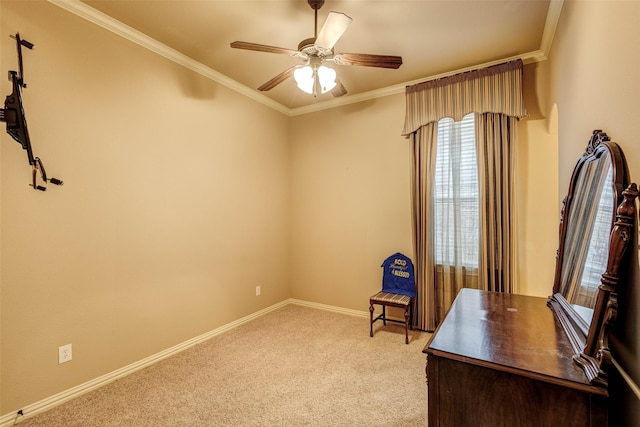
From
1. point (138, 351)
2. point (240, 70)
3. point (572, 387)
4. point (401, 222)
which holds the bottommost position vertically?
point (138, 351)

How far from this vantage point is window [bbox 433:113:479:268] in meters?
3.06

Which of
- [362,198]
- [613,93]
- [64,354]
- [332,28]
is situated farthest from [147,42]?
[613,93]

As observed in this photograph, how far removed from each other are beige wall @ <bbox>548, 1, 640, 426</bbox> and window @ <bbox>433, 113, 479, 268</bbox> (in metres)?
1.11

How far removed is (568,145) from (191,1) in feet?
9.21

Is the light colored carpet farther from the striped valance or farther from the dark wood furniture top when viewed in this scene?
the striped valance

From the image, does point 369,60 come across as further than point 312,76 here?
No

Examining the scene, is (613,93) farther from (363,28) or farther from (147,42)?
(147,42)

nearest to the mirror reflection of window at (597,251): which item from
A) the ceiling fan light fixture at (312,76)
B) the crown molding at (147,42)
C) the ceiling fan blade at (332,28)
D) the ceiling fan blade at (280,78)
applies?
the ceiling fan blade at (332,28)

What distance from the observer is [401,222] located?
11.5 ft

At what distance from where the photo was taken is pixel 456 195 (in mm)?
3131

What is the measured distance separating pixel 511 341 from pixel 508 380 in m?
0.24

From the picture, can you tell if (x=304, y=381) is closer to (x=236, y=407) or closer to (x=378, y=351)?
(x=236, y=407)

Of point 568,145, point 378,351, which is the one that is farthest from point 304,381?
point 568,145

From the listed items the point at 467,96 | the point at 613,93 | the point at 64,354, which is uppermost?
the point at 467,96
